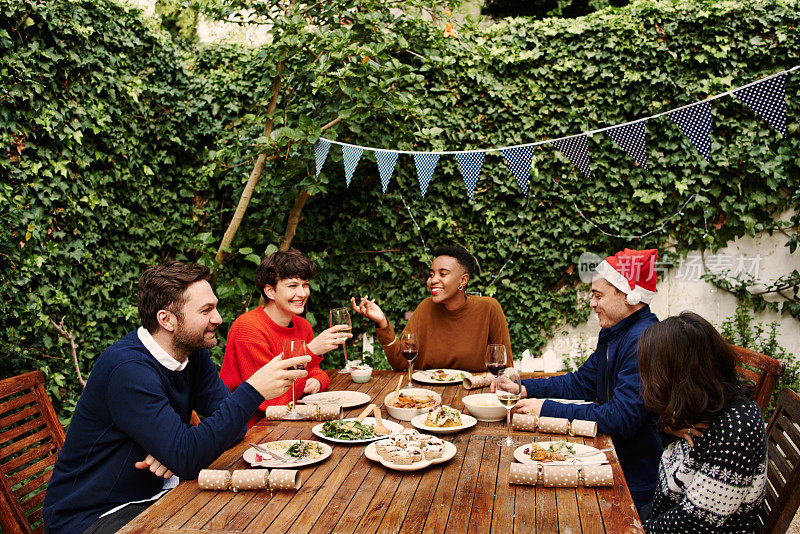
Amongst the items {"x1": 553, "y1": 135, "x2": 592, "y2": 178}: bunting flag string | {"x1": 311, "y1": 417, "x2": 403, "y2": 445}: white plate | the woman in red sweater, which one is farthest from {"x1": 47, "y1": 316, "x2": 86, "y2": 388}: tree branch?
{"x1": 553, "y1": 135, "x2": 592, "y2": 178}: bunting flag string

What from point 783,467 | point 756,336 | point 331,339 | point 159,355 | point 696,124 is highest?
point 696,124

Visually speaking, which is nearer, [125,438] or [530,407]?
[125,438]

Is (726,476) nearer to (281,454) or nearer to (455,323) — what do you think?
(281,454)

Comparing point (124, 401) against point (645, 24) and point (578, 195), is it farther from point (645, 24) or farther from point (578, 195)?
point (645, 24)

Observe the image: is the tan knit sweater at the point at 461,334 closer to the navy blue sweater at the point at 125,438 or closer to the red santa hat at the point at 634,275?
the red santa hat at the point at 634,275

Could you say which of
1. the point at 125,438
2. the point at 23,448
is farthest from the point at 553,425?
the point at 23,448

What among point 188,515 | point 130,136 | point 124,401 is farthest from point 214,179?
point 188,515

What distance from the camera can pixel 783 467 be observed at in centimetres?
197

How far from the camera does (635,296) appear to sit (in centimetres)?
249

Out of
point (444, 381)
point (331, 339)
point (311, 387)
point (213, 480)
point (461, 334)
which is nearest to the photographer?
point (213, 480)

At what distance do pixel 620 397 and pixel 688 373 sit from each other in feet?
1.53

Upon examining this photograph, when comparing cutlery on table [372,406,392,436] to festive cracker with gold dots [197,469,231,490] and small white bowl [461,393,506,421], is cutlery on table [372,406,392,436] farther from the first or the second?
festive cracker with gold dots [197,469,231,490]

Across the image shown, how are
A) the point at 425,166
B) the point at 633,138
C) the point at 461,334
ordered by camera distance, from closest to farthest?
the point at 461,334
the point at 633,138
the point at 425,166

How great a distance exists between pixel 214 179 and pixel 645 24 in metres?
3.96
